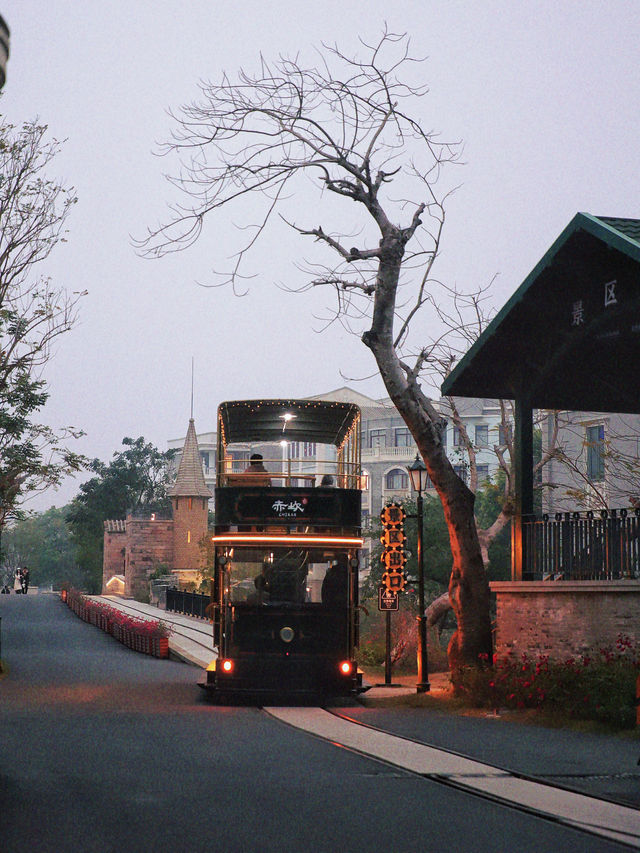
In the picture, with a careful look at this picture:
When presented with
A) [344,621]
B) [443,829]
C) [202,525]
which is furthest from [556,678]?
[202,525]

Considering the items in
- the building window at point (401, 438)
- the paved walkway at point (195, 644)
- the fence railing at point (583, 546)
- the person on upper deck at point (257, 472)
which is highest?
the building window at point (401, 438)

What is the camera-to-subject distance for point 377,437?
95.0 meters

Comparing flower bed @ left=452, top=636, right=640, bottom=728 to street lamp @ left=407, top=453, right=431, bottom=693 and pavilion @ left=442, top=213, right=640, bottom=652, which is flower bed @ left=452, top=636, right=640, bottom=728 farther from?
street lamp @ left=407, top=453, right=431, bottom=693

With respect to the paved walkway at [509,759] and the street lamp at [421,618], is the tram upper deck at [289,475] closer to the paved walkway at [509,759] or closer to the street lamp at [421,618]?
the street lamp at [421,618]

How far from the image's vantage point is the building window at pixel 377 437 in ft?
309

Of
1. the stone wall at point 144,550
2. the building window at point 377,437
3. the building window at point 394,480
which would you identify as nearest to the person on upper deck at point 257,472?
the stone wall at point 144,550

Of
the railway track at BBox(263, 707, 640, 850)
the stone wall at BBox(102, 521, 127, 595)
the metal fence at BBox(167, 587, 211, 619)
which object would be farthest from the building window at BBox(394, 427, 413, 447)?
the railway track at BBox(263, 707, 640, 850)

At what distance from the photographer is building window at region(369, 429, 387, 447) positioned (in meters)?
94.3

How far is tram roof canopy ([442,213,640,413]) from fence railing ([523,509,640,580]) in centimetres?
273

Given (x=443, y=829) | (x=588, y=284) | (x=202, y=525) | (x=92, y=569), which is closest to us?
(x=443, y=829)

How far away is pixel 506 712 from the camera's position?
18906 mm

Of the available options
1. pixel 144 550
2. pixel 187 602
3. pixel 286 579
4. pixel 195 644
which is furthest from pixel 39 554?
pixel 286 579

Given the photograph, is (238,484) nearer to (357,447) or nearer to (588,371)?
(357,447)

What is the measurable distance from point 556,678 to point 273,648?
519 cm
